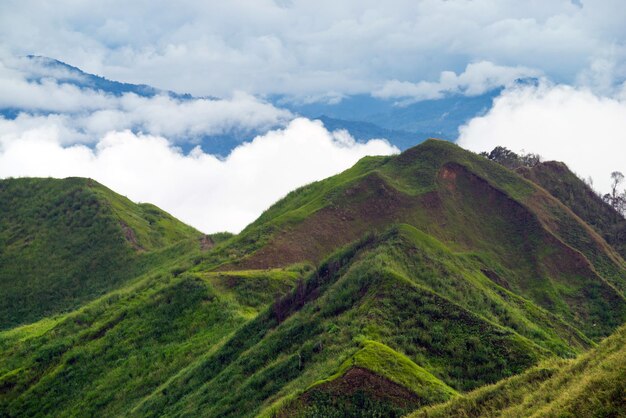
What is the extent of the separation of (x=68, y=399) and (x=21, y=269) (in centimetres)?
5409

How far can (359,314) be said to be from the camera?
128 feet

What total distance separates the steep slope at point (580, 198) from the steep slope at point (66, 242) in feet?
188

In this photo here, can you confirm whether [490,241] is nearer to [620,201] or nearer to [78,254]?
[620,201]

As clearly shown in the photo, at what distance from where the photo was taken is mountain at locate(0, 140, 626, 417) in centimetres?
3288

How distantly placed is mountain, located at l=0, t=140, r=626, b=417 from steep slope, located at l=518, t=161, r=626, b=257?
7.38 metres

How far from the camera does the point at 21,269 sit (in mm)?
100688

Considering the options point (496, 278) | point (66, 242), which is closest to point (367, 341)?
point (496, 278)

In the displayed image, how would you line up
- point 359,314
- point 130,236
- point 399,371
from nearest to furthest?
point 399,371
point 359,314
point 130,236

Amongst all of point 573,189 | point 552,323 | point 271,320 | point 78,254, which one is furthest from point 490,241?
A: point 78,254

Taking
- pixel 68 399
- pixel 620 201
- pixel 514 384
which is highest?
pixel 620 201

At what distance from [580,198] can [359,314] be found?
238 feet

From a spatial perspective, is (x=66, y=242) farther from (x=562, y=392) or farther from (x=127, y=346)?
(x=562, y=392)

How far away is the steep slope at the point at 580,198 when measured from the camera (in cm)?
9381

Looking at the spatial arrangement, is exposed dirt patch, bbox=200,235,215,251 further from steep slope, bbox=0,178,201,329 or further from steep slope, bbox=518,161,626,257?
steep slope, bbox=518,161,626,257
